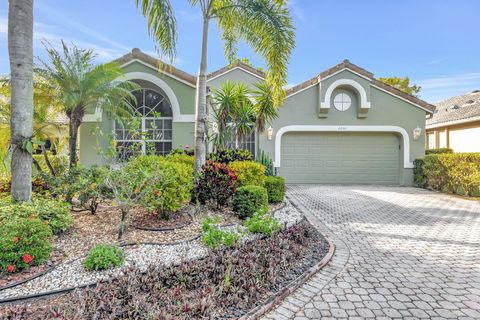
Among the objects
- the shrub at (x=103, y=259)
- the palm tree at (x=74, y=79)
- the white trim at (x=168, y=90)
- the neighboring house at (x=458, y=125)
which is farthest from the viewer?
the neighboring house at (x=458, y=125)

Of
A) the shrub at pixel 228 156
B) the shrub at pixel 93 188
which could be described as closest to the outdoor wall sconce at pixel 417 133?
the shrub at pixel 228 156

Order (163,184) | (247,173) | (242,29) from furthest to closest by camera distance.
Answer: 1. (242,29)
2. (247,173)
3. (163,184)

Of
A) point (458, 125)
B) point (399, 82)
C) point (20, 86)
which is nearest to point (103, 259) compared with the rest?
point (20, 86)

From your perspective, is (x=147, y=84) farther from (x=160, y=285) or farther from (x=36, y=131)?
(x=160, y=285)

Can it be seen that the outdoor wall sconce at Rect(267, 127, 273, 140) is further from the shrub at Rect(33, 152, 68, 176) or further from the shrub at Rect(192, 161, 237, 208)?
the shrub at Rect(33, 152, 68, 176)

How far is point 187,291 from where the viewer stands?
337 cm

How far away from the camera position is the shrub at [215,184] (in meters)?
7.10

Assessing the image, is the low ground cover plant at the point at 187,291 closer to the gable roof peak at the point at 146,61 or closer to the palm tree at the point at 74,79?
the palm tree at the point at 74,79

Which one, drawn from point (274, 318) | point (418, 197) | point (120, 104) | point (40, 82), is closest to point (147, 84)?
point (120, 104)

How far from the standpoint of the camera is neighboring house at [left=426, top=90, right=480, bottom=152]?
56.4 ft

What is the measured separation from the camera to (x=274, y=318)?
3.05m

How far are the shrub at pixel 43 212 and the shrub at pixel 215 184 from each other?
117 inches

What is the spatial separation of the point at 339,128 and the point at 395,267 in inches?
421

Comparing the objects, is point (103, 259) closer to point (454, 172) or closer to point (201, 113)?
point (201, 113)
